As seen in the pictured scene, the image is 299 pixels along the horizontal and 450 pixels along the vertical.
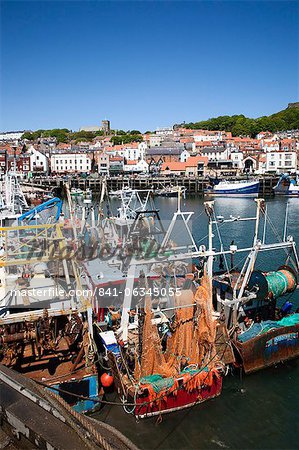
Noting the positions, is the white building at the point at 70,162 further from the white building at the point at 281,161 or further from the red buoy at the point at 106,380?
the red buoy at the point at 106,380

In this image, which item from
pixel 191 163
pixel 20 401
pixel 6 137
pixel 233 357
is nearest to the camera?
pixel 20 401

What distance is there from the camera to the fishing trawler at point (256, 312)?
10.9 m

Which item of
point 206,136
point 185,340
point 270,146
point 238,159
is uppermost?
point 206,136

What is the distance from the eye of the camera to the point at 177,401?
912 cm

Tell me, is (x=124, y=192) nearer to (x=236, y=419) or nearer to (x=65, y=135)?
(x=236, y=419)

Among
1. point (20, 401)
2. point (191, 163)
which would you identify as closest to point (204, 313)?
point (20, 401)

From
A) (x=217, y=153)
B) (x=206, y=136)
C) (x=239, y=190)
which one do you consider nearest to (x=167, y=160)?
(x=217, y=153)

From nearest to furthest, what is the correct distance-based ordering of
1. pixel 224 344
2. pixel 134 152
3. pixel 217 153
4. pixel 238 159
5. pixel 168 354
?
1. pixel 168 354
2. pixel 224 344
3. pixel 238 159
4. pixel 217 153
5. pixel 134 152

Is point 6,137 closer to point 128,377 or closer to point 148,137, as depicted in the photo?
point 148,137

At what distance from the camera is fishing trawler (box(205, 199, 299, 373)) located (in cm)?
1089

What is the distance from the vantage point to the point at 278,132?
123125mm

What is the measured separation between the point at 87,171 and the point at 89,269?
76926 millimetres

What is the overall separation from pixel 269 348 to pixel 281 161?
77320mm

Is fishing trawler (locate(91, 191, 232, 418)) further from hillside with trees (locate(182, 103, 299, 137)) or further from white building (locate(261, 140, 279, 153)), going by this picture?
hillside with trees (locate(182, 103, 299, 137))
